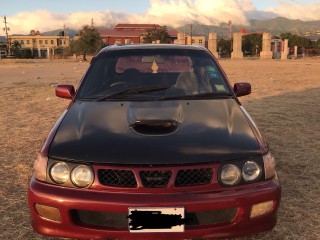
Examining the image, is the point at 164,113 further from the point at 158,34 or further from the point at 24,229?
the point at 158,34

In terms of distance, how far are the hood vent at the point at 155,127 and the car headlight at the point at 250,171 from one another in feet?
1.85

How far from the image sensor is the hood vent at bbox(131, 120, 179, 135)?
101 inches

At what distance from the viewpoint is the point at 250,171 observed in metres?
2.38

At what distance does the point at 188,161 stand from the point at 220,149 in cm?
26

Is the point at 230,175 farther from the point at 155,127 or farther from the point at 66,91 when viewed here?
the point at 66,91

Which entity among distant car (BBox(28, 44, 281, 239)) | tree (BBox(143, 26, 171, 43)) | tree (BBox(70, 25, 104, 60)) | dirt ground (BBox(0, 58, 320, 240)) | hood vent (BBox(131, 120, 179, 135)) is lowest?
dirt ground (BBox(0, 58, 320, 240))

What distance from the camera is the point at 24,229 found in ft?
10.2

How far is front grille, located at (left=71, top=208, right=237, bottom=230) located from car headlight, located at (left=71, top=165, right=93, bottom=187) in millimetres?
174

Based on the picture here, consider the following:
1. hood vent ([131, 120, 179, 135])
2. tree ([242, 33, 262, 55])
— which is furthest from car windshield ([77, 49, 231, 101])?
tree ([242, 33, 262, 55])

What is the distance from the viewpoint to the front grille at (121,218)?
2.26 metres

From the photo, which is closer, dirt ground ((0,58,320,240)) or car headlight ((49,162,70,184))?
car headlight ((49,162,70,184))

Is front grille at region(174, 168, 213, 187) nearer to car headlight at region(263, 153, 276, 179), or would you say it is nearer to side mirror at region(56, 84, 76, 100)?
car headlight at region(263, 153, 276, 179)

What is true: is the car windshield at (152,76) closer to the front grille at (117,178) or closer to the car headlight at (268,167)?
the car headlight at (268,167)

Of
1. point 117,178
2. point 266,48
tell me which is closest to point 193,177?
point 117,178
